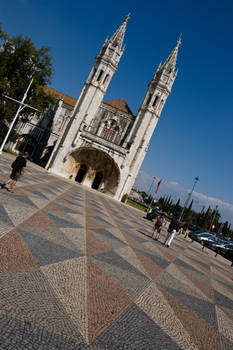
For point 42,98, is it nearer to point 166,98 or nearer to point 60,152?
point 60,152

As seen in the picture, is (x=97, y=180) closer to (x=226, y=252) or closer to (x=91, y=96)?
(x=91, y=96)

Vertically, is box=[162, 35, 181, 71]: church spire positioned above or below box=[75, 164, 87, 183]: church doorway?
above

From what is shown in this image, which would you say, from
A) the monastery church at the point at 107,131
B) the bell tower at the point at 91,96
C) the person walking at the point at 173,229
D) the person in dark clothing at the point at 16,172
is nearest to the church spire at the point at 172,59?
the monastery church at the point at 107,131

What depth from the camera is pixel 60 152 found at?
34312 mm

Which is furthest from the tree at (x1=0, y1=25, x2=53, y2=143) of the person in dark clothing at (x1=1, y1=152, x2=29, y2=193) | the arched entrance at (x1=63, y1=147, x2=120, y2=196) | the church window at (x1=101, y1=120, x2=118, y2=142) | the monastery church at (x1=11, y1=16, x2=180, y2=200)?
the person in dark clothing at (x1=1, y1=152, x2=29, y2=193)

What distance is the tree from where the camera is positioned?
24.9m

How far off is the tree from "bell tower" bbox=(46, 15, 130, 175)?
7721 mm

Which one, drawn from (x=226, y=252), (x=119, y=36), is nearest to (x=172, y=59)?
(x=119, y=36)

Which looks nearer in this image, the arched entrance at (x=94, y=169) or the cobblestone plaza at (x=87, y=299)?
the cobblestone plaza at (x=87, y=299)

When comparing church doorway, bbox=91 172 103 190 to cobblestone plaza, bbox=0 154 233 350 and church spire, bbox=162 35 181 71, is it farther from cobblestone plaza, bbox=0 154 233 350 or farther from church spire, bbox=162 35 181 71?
cobblestone plaza, bbox=0 154 233 350

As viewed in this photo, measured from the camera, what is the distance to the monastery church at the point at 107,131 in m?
34.8

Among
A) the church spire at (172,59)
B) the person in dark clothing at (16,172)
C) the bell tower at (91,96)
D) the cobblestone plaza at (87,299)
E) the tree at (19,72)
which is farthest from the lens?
the church spire at (172,59)

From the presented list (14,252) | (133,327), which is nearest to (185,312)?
(133,327)

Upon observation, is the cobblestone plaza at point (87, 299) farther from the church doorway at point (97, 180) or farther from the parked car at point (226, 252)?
the church doorway at point (97, 180)
